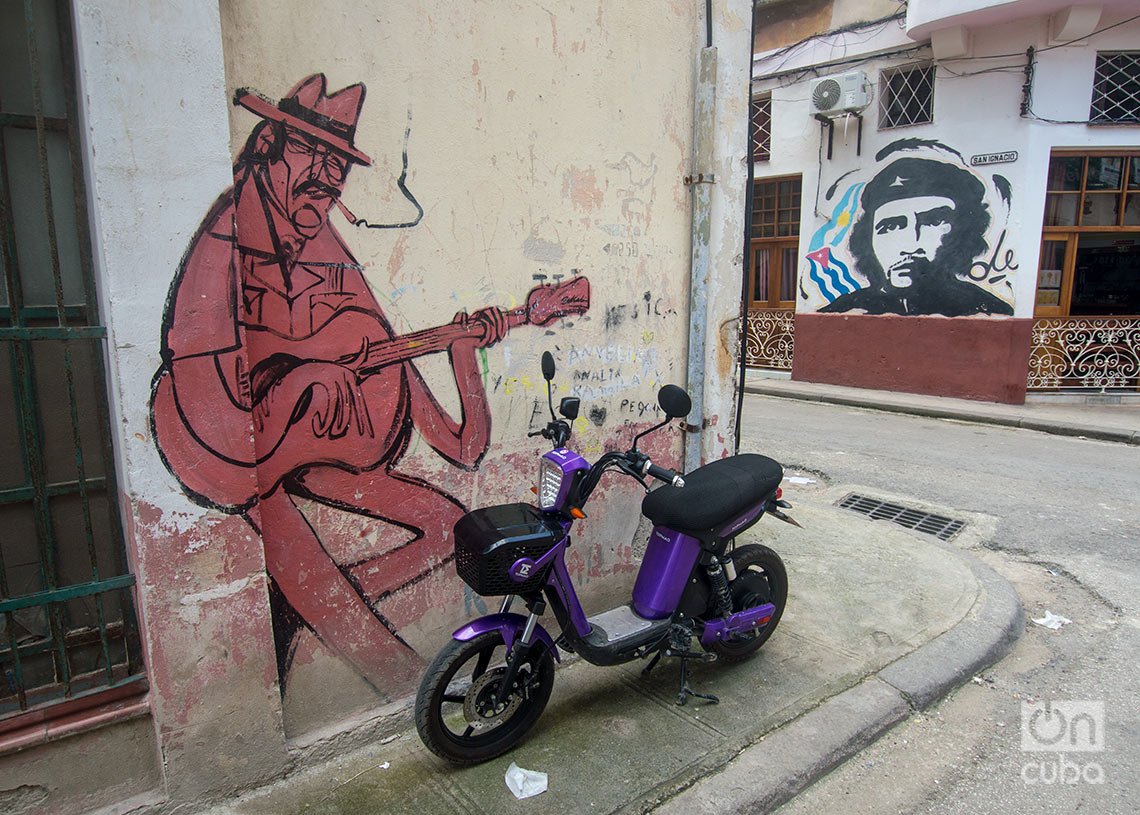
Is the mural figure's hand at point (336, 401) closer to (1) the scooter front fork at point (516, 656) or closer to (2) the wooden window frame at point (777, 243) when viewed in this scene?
(1) the scooter front fork at point (516, 656)

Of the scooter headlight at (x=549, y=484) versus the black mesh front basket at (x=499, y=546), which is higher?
the scooter headlight at (x=549, y=484)

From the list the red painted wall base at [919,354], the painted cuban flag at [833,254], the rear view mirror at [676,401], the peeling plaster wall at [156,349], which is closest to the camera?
the peeling plaster wall at [156,349]

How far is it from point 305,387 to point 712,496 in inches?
70.2

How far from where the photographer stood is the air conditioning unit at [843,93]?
11.3 m

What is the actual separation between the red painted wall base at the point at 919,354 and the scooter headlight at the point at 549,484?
10.1 meters

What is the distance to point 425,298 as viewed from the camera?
297 centimetres

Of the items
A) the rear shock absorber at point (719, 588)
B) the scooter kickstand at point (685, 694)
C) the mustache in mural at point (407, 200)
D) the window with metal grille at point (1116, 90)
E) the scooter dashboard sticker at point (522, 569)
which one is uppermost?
the window with metal grille at point (1116, 90)

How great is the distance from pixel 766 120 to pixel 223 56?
494 inches

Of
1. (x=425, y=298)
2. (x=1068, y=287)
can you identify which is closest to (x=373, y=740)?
(x=425, y=298)

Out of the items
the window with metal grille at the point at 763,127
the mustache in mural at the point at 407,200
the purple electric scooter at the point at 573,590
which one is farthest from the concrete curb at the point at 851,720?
the window with metal grille at the point at 763,127

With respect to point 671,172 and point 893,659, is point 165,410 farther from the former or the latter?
point 893,659

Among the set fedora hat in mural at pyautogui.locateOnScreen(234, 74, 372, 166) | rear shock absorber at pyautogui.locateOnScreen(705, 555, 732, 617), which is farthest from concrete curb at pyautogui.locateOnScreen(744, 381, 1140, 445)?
fedora hat in mural at pyautogui.locateOnScreen(234, 74, 372, 166)

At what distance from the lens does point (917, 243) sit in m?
11.2

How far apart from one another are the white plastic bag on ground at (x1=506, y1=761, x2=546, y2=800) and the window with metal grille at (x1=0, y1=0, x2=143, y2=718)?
143 cm
